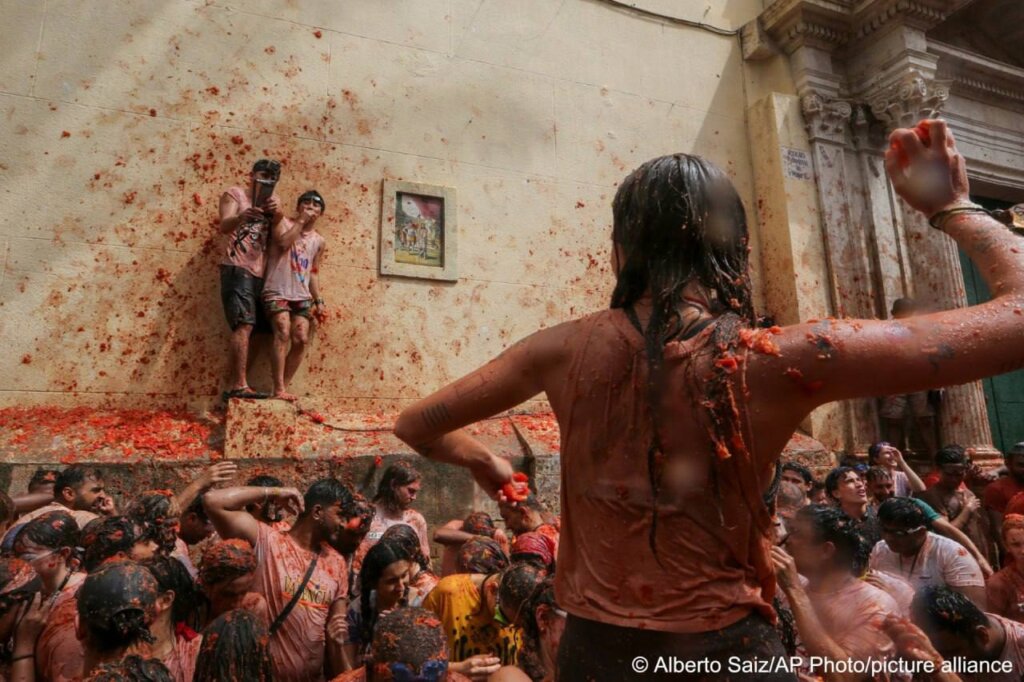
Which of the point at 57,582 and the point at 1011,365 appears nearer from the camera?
the point at 1011,365

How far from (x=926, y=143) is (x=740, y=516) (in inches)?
36.5

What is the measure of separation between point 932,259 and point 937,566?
6414 mm

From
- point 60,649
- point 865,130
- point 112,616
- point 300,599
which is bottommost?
point 60,649

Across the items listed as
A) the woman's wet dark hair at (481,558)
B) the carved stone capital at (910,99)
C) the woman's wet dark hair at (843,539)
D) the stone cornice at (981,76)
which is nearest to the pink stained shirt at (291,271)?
the woman's wet dark hair at (481,558)

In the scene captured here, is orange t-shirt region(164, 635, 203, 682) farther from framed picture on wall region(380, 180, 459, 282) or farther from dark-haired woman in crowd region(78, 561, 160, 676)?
framed picture on wall region(380, 180, 459, 282)

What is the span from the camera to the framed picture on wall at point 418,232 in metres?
7.30

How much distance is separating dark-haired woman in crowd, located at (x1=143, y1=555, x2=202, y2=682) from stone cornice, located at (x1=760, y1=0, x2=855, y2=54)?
937 cm

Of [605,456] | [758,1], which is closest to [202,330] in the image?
[605,456]

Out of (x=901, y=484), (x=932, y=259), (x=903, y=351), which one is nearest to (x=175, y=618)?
(x=903, y=351)

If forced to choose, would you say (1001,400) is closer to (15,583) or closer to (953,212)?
(953,212)

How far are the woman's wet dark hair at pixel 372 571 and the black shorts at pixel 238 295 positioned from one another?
343cm

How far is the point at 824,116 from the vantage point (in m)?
9.16

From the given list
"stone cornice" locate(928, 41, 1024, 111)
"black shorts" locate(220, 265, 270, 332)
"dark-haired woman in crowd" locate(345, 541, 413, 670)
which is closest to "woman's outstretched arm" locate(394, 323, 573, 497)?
"dark-haired woman in crowd" locate(345, 541, 413, 670)

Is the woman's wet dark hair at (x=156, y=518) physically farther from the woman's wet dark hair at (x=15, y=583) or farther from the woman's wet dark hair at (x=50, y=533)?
the woman's wet dark hair at (x=15, y=583)
